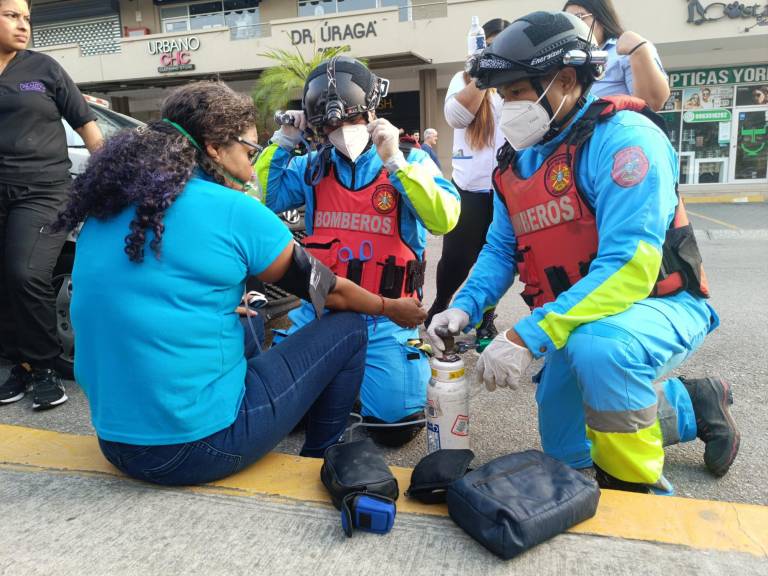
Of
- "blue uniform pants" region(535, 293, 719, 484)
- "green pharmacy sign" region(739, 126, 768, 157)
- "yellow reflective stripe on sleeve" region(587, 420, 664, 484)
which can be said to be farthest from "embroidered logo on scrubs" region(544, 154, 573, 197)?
"green pharmacy sign" region(739, 126, 768, 157)

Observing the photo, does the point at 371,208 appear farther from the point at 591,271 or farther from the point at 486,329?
the point at 486,329

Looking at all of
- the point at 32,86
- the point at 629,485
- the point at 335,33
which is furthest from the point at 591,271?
the point at 335,33

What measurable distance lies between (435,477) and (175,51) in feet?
63.9

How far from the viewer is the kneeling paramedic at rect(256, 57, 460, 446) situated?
276 cm

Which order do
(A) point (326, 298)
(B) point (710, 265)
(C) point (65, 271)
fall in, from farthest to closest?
(B) point (710, 265), (C) point (65, 271), (A) point (326, 298)

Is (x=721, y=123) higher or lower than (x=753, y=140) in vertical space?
higher

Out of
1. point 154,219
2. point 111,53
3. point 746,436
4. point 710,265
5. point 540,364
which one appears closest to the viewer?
point 154,219

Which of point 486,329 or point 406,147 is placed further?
point 486,329

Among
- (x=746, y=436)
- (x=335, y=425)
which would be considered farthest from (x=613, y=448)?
(x=746, y=436)

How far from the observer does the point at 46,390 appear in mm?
3148

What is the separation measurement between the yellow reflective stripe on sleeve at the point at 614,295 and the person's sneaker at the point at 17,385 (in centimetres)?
285

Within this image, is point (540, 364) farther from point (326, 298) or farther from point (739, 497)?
point (326, 298)

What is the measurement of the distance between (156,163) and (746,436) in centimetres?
264

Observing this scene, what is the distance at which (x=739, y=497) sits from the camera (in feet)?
7.26
